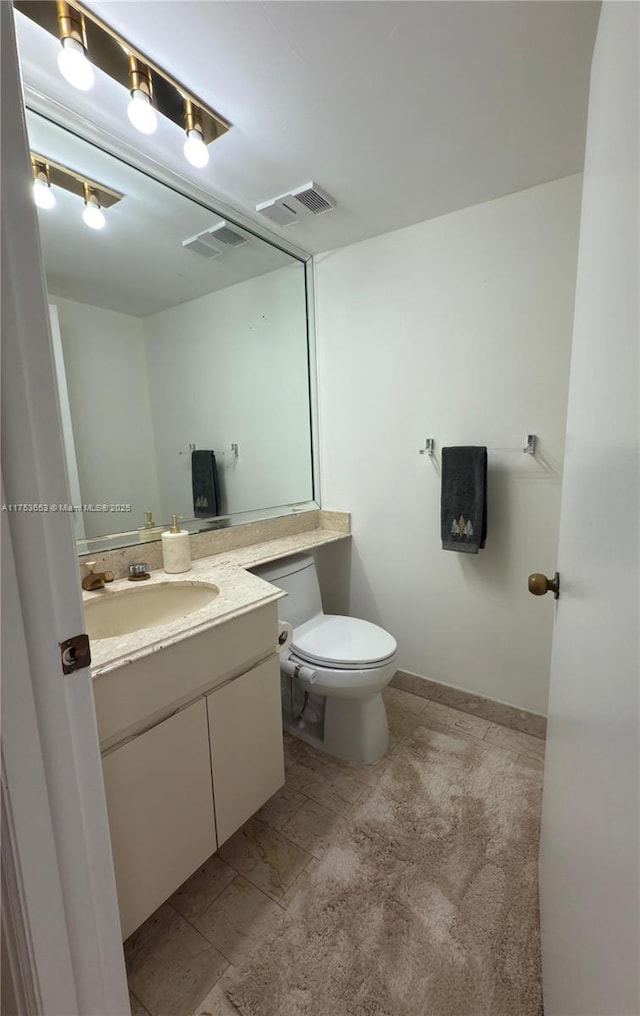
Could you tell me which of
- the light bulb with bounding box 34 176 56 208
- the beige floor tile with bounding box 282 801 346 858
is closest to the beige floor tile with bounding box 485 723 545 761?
the beige floor tile with bounding box 282 801 346 858

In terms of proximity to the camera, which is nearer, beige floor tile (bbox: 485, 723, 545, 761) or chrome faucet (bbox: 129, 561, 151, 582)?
chrome faucet (bbox: 129, 561, 151, 582)

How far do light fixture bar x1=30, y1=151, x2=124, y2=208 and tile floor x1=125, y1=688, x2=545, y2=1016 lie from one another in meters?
2.19

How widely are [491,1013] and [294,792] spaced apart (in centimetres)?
76

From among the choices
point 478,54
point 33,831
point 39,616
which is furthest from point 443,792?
point 478,54

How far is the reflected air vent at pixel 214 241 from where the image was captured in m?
1.65

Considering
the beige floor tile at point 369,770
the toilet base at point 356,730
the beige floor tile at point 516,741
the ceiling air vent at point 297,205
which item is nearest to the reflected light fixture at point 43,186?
the ceiling air vent at point 297,205

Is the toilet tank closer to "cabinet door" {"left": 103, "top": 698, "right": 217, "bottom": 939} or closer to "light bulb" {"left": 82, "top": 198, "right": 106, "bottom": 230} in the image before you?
"cabinet door" {"left": 103, "top": 698, "right": 217, "bottom": 939}

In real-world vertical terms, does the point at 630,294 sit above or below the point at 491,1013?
above

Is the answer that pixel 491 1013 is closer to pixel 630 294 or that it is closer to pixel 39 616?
pixel 39 616

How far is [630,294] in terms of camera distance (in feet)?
1.59

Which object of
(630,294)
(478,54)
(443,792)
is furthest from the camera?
(443,792)

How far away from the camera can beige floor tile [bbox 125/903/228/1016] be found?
920mm

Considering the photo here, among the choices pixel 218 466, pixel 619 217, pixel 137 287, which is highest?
pixel 137 287

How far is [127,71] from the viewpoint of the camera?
1026 millimetres
